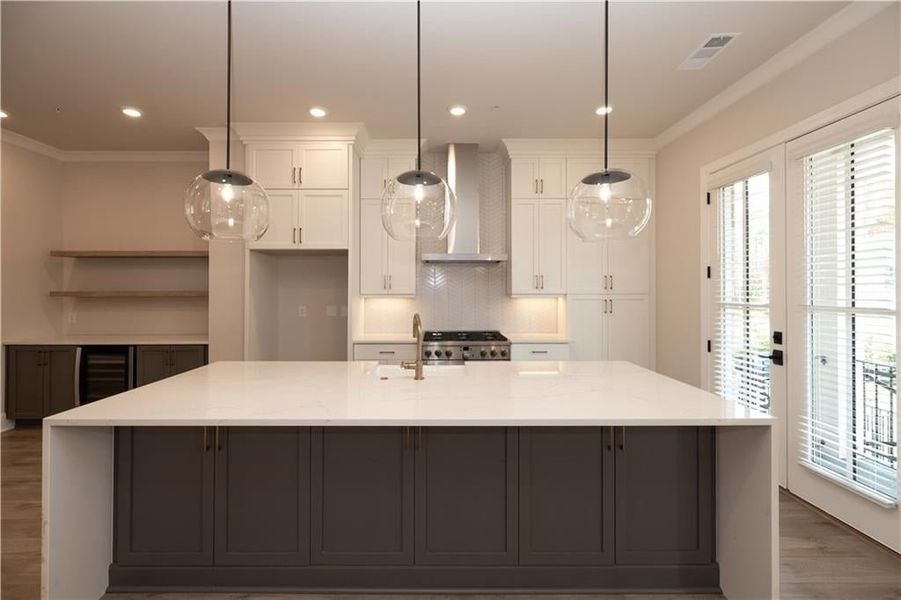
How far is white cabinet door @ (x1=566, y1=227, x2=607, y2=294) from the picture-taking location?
192 inches

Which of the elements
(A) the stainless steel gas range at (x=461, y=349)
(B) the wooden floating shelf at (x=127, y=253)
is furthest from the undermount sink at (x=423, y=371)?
(B) the wooden floating shelf at (x=127, y=253)

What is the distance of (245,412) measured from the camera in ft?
5.86

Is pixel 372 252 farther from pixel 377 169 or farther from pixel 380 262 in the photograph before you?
pixel 377 169

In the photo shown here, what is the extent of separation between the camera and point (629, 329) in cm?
488

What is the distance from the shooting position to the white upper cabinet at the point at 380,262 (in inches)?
189

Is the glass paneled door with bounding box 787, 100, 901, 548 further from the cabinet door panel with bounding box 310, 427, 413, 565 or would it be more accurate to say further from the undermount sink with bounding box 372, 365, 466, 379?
the cabinet door panel with bounding box 310, 427, 413, 565

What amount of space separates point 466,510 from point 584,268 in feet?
10.7

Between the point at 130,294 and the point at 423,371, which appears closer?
the point at 423,371

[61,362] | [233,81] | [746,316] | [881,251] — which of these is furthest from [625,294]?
[61,362]

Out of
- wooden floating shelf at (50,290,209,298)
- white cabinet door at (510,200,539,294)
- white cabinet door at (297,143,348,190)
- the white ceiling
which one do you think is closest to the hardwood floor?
wooden floating shelf at (50,290,209,298)

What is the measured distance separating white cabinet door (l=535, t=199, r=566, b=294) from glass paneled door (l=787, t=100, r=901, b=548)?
207 cm

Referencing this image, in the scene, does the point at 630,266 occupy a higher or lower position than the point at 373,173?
lower

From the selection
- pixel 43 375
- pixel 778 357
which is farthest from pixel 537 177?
pixel 43 375

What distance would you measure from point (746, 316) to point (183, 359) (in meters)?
4.85
